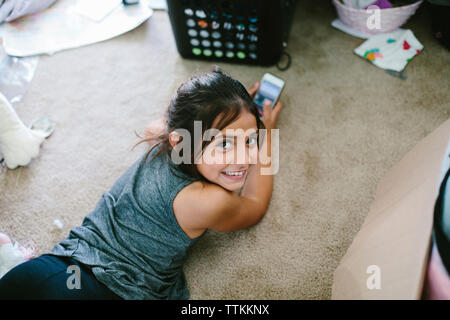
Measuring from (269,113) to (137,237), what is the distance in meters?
0.58

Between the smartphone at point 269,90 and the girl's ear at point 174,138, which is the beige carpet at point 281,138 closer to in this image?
the smartphone at point 269,90

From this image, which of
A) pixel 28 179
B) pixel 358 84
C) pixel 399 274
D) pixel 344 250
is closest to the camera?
A: pixel 399 274

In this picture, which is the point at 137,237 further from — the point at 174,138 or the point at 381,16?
the point at 381,16

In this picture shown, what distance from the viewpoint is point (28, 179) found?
1104 millimetres

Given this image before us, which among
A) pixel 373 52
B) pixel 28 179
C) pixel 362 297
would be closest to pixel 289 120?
pixel 373 52

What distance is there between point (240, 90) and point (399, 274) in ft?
1.46

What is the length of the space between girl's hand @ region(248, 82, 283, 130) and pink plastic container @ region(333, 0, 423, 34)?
474 mm

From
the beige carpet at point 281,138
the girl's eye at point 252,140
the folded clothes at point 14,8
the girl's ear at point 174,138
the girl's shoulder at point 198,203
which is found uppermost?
the folded clothes at point 14,8

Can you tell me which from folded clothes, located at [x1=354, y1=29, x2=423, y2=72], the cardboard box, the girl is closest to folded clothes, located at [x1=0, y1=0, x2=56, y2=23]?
the girl

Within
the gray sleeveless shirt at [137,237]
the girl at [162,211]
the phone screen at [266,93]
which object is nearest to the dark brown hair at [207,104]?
the girl at [162,211]

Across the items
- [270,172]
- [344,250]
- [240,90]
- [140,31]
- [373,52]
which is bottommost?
[344,250]

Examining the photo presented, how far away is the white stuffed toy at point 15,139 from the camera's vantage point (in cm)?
102

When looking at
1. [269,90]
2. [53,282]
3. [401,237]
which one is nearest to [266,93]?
[269,90]

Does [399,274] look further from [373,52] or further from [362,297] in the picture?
[373,52]
